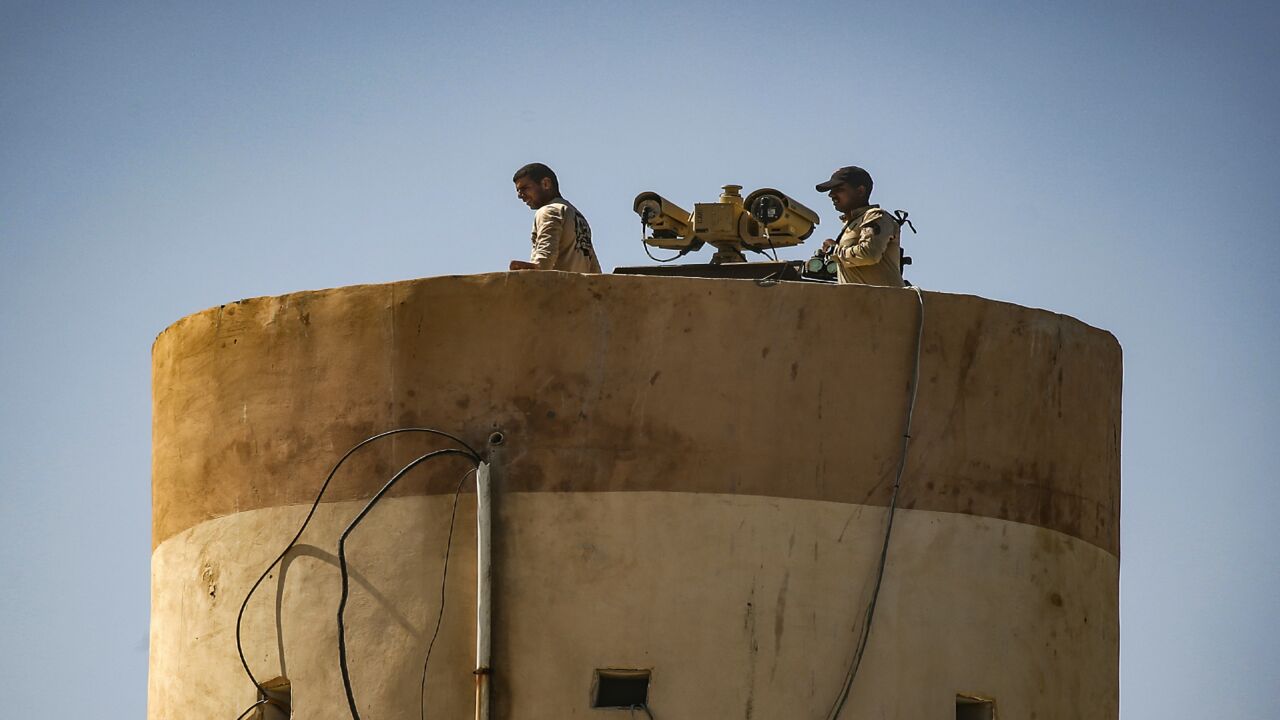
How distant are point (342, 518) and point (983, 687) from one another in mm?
3958

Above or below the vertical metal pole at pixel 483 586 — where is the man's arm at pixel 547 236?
above

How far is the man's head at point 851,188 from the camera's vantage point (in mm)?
15688

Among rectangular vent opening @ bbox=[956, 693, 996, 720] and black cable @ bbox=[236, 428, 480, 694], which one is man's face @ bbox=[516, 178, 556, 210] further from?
rectangular vent opening @ bbox=[956, 693, 996, 720]

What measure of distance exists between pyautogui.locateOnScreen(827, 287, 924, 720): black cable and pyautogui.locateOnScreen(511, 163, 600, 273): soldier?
2.60m

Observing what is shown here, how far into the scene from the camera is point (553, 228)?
15.7 metres

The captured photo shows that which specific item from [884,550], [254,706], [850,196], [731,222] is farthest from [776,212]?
[254,706]

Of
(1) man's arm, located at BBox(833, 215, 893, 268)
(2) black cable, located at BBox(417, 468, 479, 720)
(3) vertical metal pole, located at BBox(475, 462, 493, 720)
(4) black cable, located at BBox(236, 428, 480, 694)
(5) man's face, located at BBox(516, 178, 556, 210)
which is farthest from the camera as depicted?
(5) man's face, located at BBox(516, 178, 556, 210)

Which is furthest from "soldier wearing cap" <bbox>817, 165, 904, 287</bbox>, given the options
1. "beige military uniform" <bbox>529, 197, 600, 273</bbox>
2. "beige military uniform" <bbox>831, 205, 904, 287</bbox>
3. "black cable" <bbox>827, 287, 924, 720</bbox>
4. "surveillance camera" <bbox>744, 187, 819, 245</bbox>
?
"surveillance camera" <bbox>744, 187, 819, 245</bbox>

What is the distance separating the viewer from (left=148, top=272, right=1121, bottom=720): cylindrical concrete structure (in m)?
13.5

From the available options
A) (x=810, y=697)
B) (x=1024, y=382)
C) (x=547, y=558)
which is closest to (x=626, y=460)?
(x=547, y=558)

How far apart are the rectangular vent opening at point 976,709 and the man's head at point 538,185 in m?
4.64

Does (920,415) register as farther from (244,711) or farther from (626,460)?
(244,711)

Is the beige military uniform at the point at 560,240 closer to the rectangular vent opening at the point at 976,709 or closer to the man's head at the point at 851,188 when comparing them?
the man's head at the point at 851,188

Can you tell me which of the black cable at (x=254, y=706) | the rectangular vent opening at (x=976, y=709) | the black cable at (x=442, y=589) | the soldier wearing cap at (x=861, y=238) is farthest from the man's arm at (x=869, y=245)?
the black cable at (x=254, y=706)
